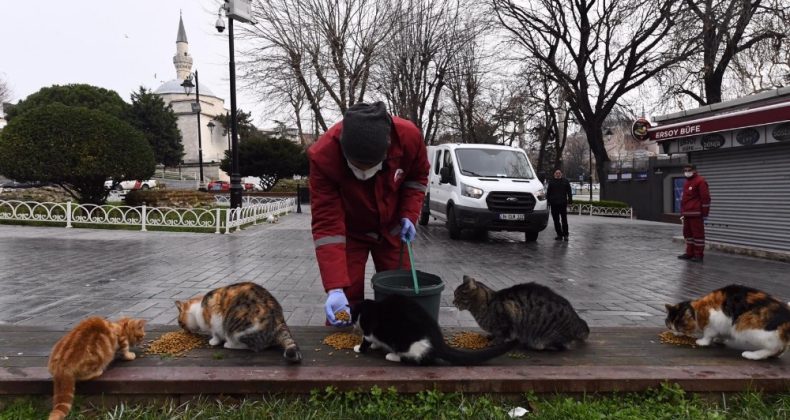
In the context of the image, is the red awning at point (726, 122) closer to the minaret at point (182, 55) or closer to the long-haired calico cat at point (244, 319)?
the long-haired calico cat at point (244, 319)

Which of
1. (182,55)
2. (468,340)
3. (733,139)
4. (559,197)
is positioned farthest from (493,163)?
(182,55)

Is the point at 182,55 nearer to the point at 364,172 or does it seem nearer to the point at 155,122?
the point at 155,122

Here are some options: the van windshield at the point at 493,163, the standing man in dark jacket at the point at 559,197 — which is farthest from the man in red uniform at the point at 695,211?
the van windshield at the point at 493,163

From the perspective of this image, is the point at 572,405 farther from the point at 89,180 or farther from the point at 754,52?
the point at 754,52

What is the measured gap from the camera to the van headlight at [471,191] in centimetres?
1125

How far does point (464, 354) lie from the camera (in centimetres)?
304

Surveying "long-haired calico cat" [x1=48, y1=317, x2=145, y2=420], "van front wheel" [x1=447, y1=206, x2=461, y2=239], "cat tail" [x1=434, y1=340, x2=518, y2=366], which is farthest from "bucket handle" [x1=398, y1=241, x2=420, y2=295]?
"van front wheel" [x1=447, y1=206, x2=461, y2=239]

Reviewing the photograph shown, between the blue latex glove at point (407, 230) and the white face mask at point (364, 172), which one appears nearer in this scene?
the white face mask at point (364, 172)

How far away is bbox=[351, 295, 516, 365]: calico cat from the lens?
297 cm

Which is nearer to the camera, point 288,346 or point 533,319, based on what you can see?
point 288,346

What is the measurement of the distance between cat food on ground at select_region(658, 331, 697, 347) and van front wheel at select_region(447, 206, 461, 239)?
8.12 m

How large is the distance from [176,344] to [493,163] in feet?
33.7

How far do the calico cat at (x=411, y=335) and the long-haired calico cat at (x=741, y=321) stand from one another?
1620mm

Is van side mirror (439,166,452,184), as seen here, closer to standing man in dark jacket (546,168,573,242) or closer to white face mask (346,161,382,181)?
standing man in dark jacket (546,168,573,242)
